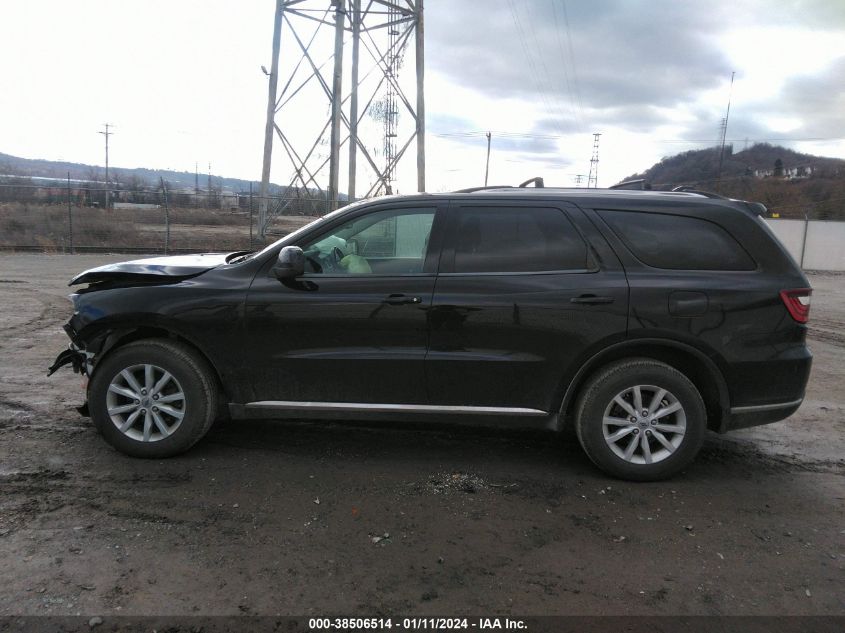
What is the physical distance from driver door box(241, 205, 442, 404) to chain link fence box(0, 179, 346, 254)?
1633 centimetres

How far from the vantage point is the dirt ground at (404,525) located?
2.71 meters

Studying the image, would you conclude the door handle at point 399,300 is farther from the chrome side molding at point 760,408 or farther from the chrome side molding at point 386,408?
the chrome side molding at point 760,408

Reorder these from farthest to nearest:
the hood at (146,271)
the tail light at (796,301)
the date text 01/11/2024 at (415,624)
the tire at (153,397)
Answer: the hood at (146,271)
the tire at (153,397)
the tail light at (796,301)
the date text 01/11/2024 at (415,624)

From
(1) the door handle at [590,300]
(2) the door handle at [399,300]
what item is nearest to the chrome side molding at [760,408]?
(1) the door handle at [590,300]

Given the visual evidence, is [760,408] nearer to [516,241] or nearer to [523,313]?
[523,313]

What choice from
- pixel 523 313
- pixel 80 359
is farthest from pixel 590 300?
pixel 80 359

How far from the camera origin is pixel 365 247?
14.2ft

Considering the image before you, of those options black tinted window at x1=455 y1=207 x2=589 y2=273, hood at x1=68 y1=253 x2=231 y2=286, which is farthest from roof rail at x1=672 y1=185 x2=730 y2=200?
hood at x1=68 y1=253 x2=231 y2=286

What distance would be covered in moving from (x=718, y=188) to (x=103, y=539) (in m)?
57.8

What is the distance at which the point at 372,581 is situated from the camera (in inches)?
111

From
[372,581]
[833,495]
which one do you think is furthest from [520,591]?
[833,495]

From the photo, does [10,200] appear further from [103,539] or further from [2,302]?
[103,539]

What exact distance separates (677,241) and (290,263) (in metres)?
2.49

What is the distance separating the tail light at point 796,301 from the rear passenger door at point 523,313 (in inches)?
39.2
